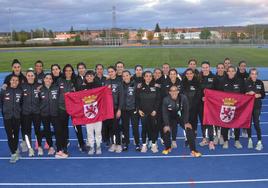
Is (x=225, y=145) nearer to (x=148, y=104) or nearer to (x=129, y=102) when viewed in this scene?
(x=148, y=104)

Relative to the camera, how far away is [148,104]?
8984 mm

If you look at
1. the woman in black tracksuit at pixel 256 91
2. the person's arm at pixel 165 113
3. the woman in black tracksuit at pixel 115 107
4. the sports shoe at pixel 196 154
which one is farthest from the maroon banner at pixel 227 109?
the woman in black tracksuit at pixel 115 107

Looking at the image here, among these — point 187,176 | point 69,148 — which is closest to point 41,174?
point 69,148

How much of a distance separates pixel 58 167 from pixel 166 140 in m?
2.55

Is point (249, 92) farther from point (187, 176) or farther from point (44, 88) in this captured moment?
point (44, 88)

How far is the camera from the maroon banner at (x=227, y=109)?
9.17 meters

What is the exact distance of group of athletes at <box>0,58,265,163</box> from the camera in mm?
8664

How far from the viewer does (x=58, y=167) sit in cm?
805

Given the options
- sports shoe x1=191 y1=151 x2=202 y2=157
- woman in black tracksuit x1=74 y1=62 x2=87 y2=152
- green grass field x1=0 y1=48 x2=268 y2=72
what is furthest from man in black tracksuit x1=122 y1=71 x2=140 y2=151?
green grass field x1=0 y1=48 x2=268 y2=72

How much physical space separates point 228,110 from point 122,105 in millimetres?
2573

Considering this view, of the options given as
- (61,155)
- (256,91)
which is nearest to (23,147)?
(61,155)

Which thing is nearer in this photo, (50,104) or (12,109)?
(12,109)

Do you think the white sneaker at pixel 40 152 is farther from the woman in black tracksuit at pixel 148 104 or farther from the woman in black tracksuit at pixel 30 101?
the woman in black tracksuit at pixel 148 104

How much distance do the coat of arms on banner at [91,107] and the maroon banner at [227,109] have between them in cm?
264
